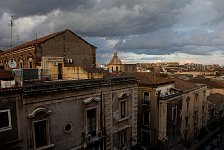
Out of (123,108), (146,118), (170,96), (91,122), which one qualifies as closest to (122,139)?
(123,108)

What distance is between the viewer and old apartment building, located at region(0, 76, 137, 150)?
14.1m

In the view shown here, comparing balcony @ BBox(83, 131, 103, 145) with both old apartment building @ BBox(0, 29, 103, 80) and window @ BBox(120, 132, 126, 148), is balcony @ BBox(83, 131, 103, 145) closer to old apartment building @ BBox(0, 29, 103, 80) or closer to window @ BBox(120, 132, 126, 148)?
window @ BBox(120, 132, 126, 148)

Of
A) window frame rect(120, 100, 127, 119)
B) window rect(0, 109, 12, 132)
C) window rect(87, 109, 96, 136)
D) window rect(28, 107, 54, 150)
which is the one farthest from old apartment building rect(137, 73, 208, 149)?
window rect(0, 109, 12, 132)

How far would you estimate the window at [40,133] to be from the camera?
15400 millimetres

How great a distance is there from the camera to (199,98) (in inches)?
1682

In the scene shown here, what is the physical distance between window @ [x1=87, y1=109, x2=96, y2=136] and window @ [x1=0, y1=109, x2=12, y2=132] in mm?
6585

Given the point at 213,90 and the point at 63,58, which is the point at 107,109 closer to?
the point at 63,58

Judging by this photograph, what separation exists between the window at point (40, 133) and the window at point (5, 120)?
1816mm

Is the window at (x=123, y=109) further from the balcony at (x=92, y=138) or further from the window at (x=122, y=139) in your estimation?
the balcony at (x=92, y=138)

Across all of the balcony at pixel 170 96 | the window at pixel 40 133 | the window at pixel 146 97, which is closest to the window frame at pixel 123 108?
the window at pixel 40 133

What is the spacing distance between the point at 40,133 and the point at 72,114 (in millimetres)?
2742

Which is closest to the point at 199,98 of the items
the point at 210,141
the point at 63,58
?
the point at 210,141

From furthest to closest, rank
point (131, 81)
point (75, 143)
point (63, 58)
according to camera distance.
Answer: point (63, 58)
point (131, 81)
point (75, 143)

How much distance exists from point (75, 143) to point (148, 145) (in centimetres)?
1851
